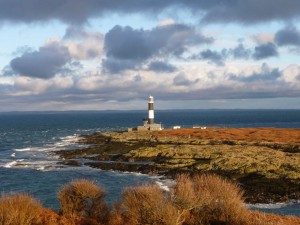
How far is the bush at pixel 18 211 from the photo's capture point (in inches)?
713

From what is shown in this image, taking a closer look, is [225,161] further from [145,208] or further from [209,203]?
[145,208]

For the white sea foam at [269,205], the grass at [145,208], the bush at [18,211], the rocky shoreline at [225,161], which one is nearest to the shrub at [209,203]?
the grass at [145,208]

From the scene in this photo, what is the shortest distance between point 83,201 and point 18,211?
466 cm

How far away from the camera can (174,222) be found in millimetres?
18797

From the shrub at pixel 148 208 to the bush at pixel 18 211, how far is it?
169 inches

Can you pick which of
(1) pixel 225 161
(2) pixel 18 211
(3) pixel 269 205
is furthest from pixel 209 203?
(1) pixel 225 161

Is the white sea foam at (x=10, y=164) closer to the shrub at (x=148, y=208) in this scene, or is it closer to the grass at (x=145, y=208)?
the grass at (x=145, y=208)

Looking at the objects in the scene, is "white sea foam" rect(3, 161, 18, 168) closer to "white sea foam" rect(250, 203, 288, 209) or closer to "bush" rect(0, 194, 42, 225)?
"white sea foam" rect(250, 203, 288, 209)

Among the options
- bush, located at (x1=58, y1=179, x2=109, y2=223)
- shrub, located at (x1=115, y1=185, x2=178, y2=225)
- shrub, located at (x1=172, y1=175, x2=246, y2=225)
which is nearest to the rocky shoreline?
shrub, located at (x1=172, y1=175, x2=246, y2=225)

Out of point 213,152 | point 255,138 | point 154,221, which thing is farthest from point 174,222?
point 255,138

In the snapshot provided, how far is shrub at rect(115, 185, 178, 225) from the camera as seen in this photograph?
18.9m

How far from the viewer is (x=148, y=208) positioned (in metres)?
19.3

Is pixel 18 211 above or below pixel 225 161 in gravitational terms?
above

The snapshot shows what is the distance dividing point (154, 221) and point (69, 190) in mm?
6326
